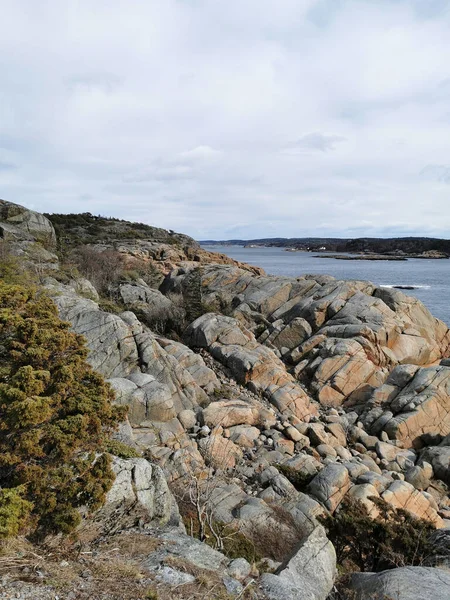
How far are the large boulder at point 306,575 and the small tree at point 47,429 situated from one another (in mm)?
4000

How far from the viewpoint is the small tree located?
8000 millimetres

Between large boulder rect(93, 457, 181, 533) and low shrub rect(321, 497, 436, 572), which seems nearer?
large boulder rect(93, 457, 181, 533)

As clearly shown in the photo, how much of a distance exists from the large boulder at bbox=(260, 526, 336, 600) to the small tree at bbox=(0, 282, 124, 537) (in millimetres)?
4000

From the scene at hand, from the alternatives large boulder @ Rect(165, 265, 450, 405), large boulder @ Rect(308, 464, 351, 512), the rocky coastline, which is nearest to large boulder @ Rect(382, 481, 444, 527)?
the rocky coastline

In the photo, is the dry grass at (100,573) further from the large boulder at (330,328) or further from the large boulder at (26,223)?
the large boulder at (26,223)

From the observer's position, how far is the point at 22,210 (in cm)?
4819

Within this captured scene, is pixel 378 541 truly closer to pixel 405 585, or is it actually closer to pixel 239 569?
pixel 405 585

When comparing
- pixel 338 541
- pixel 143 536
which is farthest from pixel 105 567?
pixel 338 541

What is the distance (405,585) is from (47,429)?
26.5 feet

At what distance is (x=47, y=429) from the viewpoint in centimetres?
886

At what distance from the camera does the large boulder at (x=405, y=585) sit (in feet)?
25.3

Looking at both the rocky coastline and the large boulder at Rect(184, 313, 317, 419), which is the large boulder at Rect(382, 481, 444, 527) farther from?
the large boulder at Rect(184, 313, 317, 419)

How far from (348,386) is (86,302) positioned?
1850 cm

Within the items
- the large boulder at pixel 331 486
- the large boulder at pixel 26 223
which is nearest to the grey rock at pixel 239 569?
the large boulder at pixel 331 486
